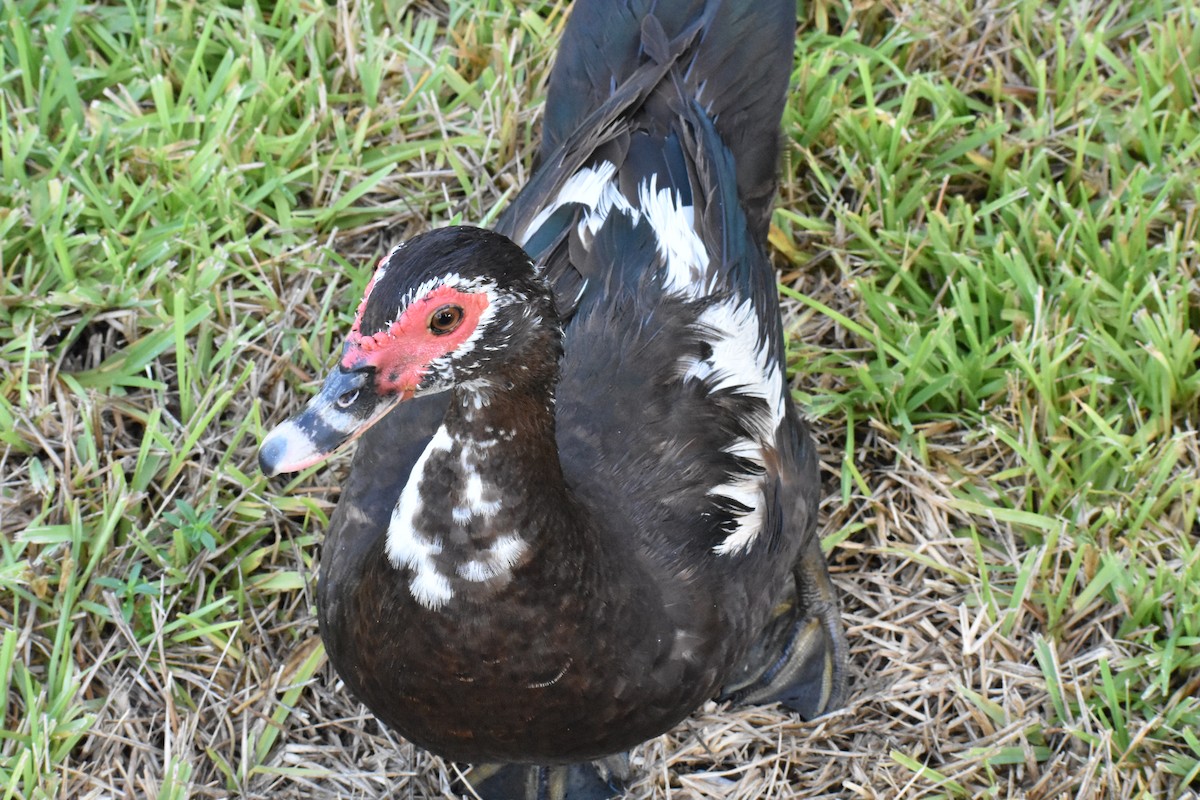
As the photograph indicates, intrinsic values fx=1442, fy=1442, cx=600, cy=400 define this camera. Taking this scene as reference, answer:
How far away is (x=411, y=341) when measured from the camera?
2125mm

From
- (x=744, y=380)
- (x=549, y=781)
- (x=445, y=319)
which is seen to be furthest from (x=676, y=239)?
(x=549, y=781)

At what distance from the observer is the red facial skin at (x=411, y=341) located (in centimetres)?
210

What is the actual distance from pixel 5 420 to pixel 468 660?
1333 mm

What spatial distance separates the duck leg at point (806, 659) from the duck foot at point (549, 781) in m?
0.30

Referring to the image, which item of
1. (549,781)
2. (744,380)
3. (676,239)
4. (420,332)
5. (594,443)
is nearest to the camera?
(420,332)

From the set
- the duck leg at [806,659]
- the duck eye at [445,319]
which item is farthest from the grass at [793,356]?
the duck eye at [445,319]

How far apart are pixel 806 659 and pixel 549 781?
61 centimetres

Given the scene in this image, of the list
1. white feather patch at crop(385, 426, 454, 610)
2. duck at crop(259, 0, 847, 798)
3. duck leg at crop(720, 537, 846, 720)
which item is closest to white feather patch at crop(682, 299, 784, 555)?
duck at crop(259, 0, 847, 798)

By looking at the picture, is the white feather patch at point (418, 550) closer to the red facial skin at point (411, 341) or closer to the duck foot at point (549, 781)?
the red facial skin at point (411, 341)

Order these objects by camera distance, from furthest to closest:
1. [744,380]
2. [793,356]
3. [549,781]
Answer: [793,356] → [549,781] → [744,380]

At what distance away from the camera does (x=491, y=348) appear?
217cm

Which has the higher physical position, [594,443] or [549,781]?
[594,443]

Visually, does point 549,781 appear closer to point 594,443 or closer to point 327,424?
point 594,443

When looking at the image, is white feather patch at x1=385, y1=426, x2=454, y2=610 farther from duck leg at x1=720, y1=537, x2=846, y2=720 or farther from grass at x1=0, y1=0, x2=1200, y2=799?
duck leg at x1=720, y1=537, x2=846, y2=720
